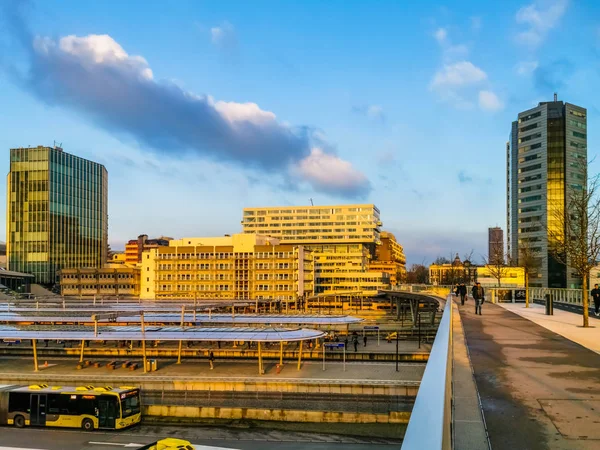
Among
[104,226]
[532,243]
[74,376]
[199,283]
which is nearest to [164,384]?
[74,376]

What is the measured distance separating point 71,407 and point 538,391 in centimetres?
2685

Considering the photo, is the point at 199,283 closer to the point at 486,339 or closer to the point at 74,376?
the point at 74,376

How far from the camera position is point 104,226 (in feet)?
414

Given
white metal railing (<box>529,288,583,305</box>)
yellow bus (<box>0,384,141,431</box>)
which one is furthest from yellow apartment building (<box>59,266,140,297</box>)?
white metal railing (<box>529,288,583,305</box>)

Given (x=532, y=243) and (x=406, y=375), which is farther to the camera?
(x=532, y=243)

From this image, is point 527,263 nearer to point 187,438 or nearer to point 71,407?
point 187,438

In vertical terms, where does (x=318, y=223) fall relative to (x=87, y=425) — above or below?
above

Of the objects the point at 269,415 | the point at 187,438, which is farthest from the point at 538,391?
the point at 269,415

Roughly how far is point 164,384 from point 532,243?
88.5 meters

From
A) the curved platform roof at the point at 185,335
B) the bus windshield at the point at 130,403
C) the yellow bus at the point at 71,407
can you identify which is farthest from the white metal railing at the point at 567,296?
the yellow bus at the point at 71,407

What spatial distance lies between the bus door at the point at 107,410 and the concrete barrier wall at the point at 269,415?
12.7 feet

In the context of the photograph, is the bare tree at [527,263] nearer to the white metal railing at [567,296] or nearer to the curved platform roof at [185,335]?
the white metal railing at [567,296]

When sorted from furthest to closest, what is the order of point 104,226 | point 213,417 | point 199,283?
point 104,226, point 199,283, point 213,417

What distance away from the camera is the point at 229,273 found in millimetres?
88625
